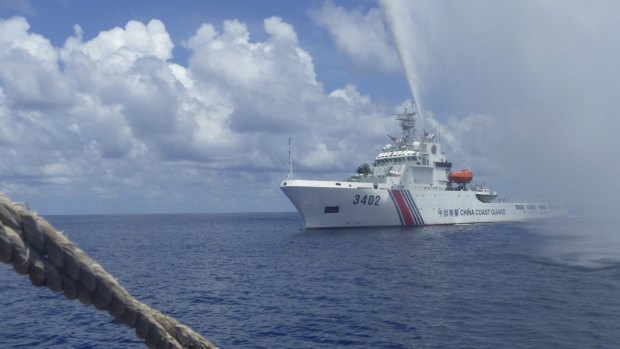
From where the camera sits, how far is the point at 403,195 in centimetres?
8006

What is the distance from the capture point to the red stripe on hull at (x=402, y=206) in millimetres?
78831

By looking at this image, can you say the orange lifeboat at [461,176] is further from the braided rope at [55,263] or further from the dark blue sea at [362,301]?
the braided rope at [55,263]

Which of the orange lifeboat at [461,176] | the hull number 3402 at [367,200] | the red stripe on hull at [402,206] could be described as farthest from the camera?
the orange lifeboat at [461,176]

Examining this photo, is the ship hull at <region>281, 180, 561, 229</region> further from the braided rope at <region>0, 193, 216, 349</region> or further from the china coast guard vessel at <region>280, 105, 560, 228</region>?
the braided rope at <region>0, 193, 216, 349</region>

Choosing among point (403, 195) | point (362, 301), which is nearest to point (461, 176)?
point (403, 195)

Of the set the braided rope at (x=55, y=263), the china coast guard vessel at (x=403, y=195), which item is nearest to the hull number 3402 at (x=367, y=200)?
the china coast guard vessel at (x=403, y=195)

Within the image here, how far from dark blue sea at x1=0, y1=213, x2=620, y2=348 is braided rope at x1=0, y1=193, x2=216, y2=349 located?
17.9m

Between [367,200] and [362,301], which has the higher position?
[367,200]

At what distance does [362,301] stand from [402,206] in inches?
2059

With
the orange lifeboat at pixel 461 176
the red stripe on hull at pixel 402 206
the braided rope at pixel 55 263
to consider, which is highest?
the orange lifeboat at pixel 461 176

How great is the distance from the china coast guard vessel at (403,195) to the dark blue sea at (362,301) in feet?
68.5

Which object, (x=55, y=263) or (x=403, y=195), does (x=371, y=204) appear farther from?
(x=55, y=263)

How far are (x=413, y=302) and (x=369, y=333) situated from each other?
7.19 m

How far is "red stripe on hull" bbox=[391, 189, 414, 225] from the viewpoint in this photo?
78.8 m
